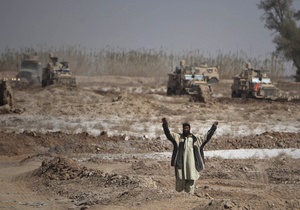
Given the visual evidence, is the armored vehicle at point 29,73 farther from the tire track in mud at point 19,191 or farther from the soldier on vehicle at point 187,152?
the soldier on vehicle at point 187,152

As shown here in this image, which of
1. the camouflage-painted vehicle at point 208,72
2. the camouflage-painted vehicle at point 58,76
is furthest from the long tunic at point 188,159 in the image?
the camouflage-painted vehicle at point 208,72

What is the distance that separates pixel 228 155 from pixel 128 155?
3.02 meters

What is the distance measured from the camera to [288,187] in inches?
559

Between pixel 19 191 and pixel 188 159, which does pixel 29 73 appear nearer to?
pixel 19 191

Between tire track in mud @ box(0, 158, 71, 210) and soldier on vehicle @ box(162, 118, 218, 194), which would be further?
tire track in mud @ box(0, 158, 71, 210)

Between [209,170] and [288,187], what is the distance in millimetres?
3241

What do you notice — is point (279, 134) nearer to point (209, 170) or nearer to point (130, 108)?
point (209, 170)

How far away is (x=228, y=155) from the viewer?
67.6ft

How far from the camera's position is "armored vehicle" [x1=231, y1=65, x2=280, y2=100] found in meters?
42.6

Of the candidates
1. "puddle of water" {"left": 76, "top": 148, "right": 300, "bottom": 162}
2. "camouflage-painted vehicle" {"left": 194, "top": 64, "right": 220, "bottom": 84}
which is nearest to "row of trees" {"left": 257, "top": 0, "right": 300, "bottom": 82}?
"camouflage-painted vehicle" {"left": 194, "top": 64, "right": 220, "bottom": 84}

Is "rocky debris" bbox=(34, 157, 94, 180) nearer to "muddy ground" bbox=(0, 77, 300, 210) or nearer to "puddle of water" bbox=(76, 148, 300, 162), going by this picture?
"muddy ground" bbox=(0, 77, 300, 210)

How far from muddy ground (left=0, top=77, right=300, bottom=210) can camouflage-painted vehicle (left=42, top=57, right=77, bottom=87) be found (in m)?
3.58

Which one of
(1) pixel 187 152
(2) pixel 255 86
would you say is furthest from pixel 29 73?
(1) pixel 187 152

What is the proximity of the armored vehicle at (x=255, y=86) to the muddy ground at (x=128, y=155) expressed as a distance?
1.12 m
